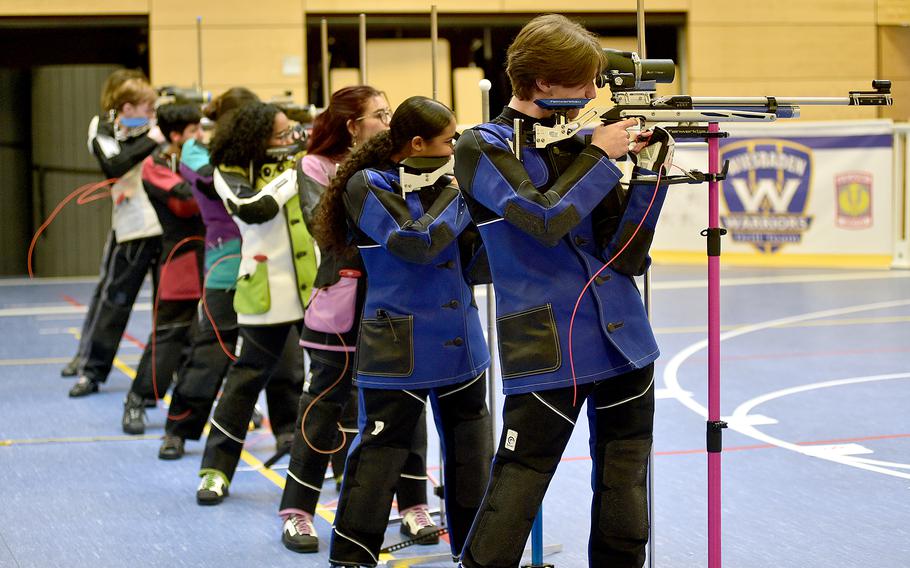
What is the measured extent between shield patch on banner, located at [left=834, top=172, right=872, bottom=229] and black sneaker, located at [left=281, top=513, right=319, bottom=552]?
1000 cm

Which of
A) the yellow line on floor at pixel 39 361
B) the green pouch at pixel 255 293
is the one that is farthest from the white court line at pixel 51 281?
the green pouch at pixel 255 293

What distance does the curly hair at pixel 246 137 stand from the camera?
474 cm

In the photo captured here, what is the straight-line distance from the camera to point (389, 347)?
3436 millimetres

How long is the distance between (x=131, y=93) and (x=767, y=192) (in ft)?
28.0

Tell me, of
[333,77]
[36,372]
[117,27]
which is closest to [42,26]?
[117,27]

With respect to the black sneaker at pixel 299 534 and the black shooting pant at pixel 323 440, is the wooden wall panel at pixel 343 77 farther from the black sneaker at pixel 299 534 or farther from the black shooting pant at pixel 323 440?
the black sneaker at pixel 299 534

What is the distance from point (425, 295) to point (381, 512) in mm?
666

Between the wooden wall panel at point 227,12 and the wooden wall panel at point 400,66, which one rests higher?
the wooden wall panel at point 227,12

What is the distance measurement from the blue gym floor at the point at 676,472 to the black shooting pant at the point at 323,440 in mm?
197

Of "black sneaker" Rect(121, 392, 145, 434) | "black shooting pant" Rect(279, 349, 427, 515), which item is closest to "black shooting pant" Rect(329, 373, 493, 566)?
"black shooting pant" Rect(279, 349, 427, 515)

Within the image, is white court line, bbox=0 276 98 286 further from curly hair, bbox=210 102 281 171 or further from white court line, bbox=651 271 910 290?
curly hair, bbox=210 102 281 171

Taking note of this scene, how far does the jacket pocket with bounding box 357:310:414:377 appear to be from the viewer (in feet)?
11.2

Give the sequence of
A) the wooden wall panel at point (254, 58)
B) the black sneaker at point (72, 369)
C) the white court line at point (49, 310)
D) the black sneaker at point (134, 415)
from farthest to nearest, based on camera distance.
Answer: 1. the wooden wall panel at point (254, 58)
2. the white court line at point (49, 310)
3. the black sneaker at point (72, 369)
4. the black sneaker at point (134, 415)

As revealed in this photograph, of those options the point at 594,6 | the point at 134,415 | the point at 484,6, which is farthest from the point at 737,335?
the point at 484,6
